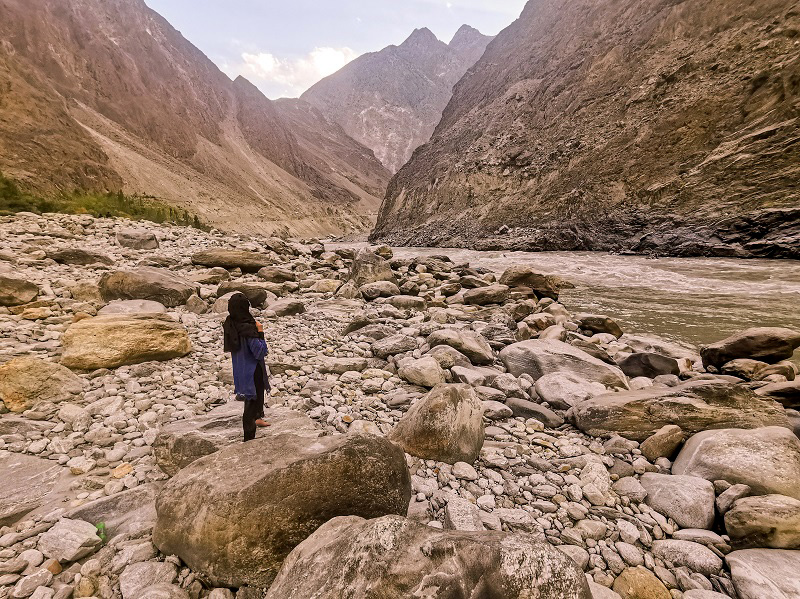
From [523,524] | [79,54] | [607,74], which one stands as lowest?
[523,524]

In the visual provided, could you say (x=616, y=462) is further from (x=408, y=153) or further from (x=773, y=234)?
(x=408, y=153)

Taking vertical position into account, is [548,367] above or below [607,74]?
below

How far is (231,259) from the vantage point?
10.6 meters

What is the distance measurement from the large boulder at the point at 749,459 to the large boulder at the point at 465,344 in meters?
2.68

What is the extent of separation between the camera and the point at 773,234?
1606 cm

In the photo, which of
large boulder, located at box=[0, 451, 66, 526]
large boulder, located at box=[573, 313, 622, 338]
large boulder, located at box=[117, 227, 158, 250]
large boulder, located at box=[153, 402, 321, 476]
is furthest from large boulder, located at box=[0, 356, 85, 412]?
large boulder, located at box=[117, 227, 158, 250]

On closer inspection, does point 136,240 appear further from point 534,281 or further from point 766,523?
point 766,523

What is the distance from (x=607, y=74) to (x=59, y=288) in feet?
127

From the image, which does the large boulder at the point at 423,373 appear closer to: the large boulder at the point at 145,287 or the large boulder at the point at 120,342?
the large boulder at the point at 120,342

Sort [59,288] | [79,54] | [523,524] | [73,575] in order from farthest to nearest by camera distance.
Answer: [79,54], [59,288], [523,524], [73,575]

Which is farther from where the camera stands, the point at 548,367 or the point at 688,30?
the point at 688,30

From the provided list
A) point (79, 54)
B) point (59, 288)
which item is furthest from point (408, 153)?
point (59, 288)

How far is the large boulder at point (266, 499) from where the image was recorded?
198cm

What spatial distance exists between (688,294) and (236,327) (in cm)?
1329
